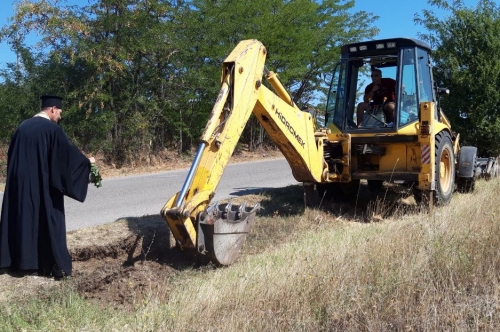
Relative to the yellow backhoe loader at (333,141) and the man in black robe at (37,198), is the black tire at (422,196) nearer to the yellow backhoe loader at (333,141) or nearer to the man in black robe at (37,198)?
the yellow backhoe loader at (333,141)

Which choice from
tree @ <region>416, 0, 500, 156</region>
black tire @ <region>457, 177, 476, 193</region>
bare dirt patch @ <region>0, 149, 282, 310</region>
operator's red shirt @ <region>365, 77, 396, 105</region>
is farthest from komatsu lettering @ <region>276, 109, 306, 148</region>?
tree @ <region>416, 0, 500, 156</region>

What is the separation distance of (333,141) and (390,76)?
1546 millimetres

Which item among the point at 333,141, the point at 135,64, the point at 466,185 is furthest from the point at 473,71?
the point at 135,64

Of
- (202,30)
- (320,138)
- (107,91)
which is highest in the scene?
(202,30)

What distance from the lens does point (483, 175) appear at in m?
11.5

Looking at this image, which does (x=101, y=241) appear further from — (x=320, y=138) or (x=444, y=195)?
(x=444, y=195)

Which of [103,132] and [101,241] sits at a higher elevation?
[103,132]

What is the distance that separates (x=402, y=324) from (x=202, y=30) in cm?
1611

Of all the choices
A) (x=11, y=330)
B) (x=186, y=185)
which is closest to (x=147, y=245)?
(x=186, y=185)

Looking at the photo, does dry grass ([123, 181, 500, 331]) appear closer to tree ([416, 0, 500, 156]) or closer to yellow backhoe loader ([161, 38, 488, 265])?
yellow backhoe loader ([161, 38, 488, 265])

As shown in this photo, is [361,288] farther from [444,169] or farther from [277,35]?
[277,35]

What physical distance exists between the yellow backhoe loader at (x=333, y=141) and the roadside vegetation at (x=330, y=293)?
554 mm

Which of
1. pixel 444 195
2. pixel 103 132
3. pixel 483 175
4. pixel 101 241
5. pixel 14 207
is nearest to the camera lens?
pixel 14 207

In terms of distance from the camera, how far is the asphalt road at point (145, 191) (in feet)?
29.2
